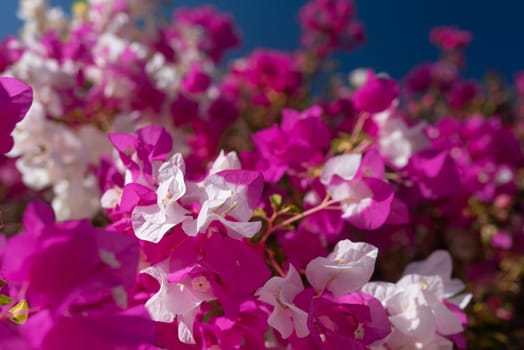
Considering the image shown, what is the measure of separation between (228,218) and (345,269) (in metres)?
0.12

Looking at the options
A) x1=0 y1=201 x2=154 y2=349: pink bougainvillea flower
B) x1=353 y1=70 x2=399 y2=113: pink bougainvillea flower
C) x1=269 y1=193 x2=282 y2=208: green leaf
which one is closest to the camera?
x1=0 y1=201 x2=154 y2=349: pink bougainvillea flower

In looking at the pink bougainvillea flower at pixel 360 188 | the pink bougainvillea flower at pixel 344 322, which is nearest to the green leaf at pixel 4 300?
the pink bougainvillea flower at pixel 344 322

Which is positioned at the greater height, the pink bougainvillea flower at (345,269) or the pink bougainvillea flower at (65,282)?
the pink bougainvillea flower at (65,282)

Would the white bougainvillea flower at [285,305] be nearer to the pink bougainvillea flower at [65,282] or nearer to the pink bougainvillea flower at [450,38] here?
the pink bougainvillea flower at [65,282]

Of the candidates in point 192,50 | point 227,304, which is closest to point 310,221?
point 227,304

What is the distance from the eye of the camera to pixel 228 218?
468mm

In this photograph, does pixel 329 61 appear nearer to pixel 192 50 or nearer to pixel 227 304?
pixel 192 50

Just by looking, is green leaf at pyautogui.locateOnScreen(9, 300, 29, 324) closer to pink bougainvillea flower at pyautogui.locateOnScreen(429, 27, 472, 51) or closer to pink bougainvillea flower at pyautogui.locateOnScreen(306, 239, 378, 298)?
pink bougainvillea flower at pyautogui.locateOnScreen(306, 239, 378, 298)

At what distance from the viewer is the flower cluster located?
1.08 feet

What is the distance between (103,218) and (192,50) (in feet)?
4.32

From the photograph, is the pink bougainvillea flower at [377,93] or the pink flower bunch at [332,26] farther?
the pink flower bunch at [332,26]

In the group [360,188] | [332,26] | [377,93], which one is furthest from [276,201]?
[332,26]

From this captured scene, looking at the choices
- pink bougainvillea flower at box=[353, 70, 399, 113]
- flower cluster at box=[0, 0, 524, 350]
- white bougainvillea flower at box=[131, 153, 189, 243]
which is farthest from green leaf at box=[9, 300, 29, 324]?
pink bougainvillea flower at box=[353, 70, 399, 113]

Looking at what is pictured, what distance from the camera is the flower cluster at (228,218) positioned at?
33cm
